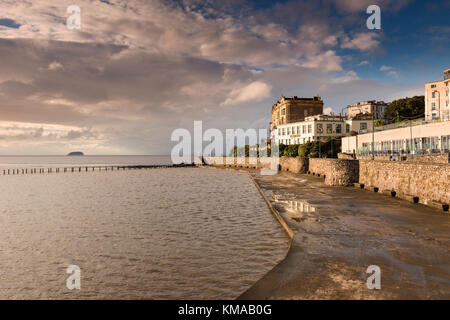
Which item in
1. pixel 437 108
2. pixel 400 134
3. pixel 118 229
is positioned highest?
pixel 437 108

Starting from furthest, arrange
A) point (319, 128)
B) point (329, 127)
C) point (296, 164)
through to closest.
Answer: point (329, 127) → point (319, 128) → point (296, 164)

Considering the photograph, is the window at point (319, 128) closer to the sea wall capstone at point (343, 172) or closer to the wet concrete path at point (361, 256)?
the sea wall capstone at point (343, 172)

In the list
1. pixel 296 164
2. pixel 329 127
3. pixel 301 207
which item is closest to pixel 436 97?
pixel 329 127

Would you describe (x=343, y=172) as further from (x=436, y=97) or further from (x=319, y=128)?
(x=436, y=97)

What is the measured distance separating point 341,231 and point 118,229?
13.2 meters

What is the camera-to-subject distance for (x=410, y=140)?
4353 cm

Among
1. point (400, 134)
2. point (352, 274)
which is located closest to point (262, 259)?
point (352, 274)

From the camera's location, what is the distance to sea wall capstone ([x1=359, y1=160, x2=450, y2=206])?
727 inches

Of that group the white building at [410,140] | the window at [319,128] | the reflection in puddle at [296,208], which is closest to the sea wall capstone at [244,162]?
the window at [319,128]

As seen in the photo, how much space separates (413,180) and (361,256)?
15678mm

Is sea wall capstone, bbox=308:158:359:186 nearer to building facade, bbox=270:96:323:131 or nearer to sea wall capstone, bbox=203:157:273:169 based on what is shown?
sea wall capstone, bbox=203:157:273:169

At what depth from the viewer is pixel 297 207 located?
2044 centimetres

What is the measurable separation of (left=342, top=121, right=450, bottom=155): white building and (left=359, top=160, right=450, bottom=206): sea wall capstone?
1337 centimetres
